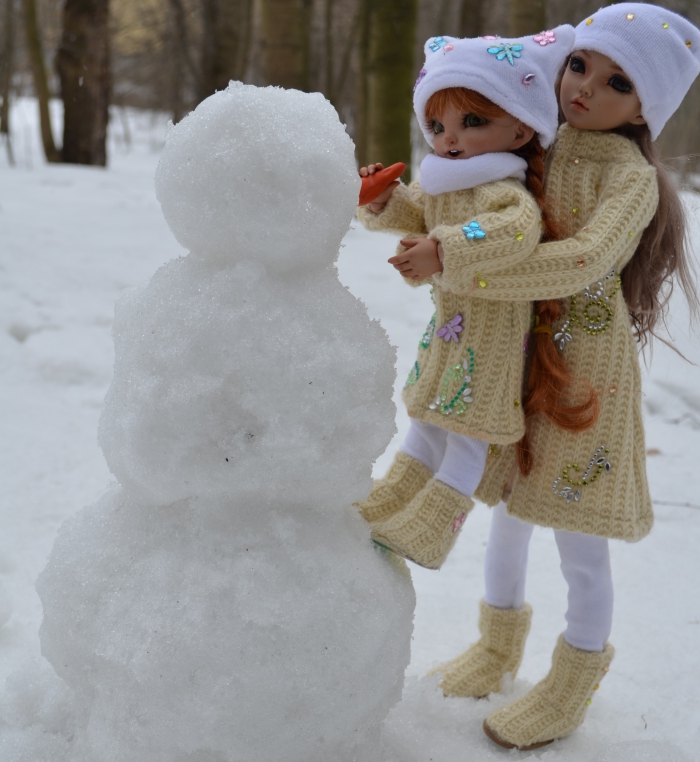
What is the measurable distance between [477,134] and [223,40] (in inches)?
282

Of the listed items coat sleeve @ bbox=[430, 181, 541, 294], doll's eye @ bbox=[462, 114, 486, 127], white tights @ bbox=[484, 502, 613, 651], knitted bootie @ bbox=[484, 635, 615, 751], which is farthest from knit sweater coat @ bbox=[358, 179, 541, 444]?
knitted bootie @ bbox=[484, 635, 615, 751]

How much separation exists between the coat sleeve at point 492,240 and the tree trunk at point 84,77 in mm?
6443

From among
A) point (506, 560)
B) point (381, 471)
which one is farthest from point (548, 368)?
point (381, 471)

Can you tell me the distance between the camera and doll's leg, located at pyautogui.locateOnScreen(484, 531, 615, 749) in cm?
179

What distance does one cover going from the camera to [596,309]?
165cm

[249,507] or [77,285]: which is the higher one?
[249,507]

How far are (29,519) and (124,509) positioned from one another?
4.13 feet

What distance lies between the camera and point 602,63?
160 cm

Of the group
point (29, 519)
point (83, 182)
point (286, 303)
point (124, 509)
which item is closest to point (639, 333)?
point (286, 303)

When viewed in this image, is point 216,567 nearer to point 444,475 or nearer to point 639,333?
point 444,475

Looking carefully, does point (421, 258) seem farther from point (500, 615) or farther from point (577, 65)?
point (500, 615)

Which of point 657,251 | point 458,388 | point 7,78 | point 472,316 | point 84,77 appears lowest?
point 7,78

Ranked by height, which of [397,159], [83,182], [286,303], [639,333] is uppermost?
[286,303]

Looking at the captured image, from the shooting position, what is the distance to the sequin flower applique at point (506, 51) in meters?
1.51
